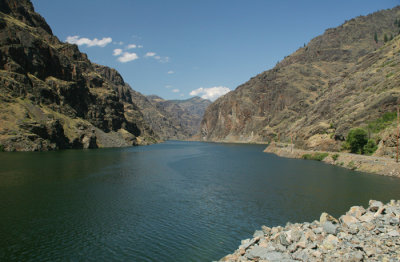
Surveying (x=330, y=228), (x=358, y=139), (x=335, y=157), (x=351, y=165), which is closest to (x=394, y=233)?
(x=330, y=228)

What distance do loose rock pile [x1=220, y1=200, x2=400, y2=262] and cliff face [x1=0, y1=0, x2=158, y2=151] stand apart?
109410mm

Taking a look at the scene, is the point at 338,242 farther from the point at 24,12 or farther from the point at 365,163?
the point at 24,12

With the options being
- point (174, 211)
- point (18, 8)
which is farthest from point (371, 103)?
point (18, 8)

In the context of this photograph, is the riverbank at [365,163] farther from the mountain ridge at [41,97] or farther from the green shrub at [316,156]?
the mountain ridge at [41,97]

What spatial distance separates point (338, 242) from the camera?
1548 centimetres

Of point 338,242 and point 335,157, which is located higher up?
point 338,242

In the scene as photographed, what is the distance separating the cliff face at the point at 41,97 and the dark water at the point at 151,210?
6210cm

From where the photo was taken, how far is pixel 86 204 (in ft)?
109

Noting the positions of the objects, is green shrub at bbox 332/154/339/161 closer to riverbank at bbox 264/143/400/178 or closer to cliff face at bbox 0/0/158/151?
riverbank at bbox 264/143/400/178

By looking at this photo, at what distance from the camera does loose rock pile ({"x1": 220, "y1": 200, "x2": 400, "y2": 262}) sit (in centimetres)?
1439

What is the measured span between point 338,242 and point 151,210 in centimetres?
2106

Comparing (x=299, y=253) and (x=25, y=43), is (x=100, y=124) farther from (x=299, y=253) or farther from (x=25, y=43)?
(x=299, y=253)

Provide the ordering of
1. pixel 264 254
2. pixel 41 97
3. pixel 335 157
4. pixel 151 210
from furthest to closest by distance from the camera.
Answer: pixel 41 97 < pixel 335 157 < pixel 151 210 < pixel 264 254

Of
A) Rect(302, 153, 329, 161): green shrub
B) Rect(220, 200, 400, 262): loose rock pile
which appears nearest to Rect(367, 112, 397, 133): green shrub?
Rect(302, 153, 329, 161): green shrub
